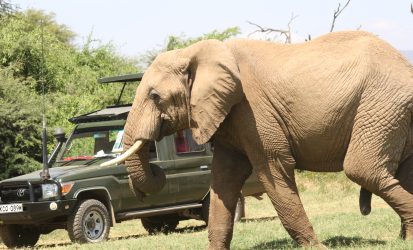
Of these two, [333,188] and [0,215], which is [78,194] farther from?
[333,188]

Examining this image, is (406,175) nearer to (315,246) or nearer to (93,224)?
(315,246)

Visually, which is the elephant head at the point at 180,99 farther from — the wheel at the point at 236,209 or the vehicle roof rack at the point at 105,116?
the wheel at the point at 236,209

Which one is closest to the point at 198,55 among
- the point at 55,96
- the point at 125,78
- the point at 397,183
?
the point at 397,183

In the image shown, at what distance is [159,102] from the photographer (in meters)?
8.28

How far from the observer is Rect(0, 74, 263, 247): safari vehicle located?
497 inches

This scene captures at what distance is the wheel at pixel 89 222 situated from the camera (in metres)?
12.6

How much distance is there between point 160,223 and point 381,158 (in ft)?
24.8

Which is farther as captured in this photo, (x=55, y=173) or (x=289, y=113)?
(x=55, y=173)

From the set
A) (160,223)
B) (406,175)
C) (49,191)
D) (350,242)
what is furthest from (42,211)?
(406,175)

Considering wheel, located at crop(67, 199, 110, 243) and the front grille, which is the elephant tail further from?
the front grille

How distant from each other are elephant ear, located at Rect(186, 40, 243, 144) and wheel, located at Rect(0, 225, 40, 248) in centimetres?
599

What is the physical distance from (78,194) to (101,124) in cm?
151

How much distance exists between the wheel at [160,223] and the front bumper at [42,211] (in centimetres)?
283

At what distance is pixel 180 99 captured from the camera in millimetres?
8336
